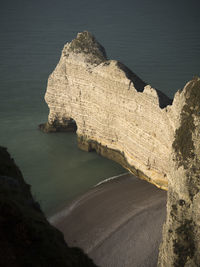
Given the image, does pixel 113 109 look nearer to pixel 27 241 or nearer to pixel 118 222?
pixel 118 222

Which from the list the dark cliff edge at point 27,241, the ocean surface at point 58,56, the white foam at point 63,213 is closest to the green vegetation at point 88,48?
the ocean surface at point 58,56

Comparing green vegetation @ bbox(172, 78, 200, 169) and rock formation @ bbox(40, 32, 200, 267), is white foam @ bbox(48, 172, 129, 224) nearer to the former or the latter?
rock formation @ bbox(40, 32, 200, 267)

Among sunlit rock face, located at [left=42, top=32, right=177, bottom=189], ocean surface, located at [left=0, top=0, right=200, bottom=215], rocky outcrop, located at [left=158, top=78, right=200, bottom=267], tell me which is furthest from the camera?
ocean surface, located at [left=0, top=0, right=200, bottom=215]

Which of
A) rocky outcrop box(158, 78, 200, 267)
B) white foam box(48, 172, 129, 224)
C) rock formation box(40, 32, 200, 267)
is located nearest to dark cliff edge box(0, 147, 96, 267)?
rocky outcrop box(158, 78, 200, 267)

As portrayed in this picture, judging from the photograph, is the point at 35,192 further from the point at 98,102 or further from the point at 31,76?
the point at 31,76

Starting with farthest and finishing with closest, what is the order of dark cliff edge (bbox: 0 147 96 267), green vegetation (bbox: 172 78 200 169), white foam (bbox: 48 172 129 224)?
white foam (bbox: 48 172 129 224)
green vegetation (bbox: 172 78 200 169)
dark cliff edge (bbox: 0 147 96 267)

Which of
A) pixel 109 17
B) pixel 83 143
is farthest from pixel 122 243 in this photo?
pixel 109 17

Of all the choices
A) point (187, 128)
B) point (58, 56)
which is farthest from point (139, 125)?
point (58, 56)
